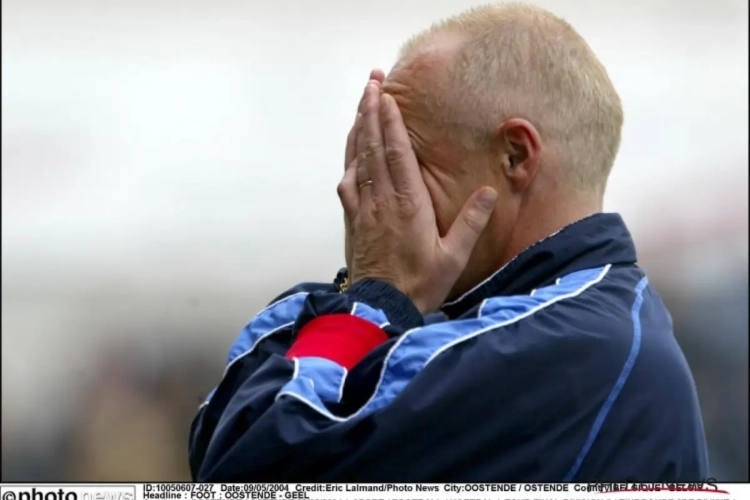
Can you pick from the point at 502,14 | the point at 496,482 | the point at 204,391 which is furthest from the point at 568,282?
the point at 204,391

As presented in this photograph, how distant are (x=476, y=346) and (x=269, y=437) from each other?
0.27 m

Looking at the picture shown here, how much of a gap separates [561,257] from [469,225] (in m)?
0.13

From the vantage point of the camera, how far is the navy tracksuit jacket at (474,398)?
3.98 ft

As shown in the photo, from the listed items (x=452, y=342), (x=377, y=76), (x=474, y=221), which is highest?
(x=377, y=76)

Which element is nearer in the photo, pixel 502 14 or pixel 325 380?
pixel 325 380

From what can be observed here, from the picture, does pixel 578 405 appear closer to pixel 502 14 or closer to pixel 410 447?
pixel 410 447

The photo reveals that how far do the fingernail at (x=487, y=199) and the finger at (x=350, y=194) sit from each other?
179mm

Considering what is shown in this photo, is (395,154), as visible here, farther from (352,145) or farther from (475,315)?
(475,315)

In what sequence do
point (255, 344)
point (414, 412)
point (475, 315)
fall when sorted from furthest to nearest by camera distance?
point (255, 344), point (475, 315), point (414, 412)

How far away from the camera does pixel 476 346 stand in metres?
1.25

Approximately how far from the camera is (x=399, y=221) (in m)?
1.43

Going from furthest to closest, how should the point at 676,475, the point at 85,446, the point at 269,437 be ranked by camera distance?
the point at 85,446, the point at 676,475, the point at 269,437
